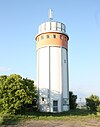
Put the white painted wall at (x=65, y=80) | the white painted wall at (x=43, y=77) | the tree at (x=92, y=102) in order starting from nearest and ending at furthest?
the white painted wall at (x=43, y=77) → the white painted wall at (x=65, y=80) → the tree at (x=92, y=102)

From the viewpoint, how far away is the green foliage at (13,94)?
26.9 m

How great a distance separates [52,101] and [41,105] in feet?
5.99

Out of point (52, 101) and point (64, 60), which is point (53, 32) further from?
point (52, 101)

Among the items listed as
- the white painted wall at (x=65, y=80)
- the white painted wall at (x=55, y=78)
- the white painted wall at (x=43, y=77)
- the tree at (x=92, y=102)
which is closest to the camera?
the white painted wall at (x=55, y=78)

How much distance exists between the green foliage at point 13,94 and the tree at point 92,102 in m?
14.1

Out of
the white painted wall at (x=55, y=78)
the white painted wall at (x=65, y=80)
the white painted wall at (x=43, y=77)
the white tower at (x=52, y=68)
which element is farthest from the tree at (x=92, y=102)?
the white painted wall at (x=43, y=77)

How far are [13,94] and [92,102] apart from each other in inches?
651

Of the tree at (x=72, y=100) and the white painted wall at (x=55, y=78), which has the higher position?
the white painted wall at (x=55, y=78)

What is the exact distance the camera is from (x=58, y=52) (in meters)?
35.2

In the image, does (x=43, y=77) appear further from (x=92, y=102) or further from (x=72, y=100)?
(x=92, y=102)

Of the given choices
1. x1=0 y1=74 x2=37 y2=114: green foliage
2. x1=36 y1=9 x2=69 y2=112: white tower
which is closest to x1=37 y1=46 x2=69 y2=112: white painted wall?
x1=36 y1=9 x2=69 y2=112: white tower

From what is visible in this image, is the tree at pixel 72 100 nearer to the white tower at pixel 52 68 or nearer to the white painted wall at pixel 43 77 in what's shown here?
the white tower at pixel 52 68

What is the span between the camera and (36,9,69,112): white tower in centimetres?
3438

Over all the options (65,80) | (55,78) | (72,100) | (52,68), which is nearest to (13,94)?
(55,78)
